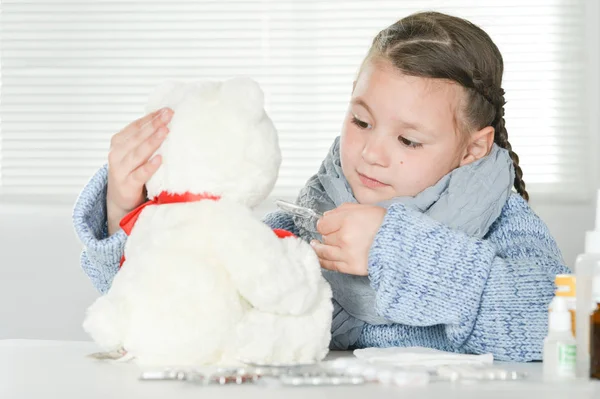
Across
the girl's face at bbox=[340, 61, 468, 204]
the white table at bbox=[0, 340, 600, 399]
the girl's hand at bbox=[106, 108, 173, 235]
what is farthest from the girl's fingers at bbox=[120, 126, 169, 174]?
the girl's face at bbox=[340, 61, 468, 204]

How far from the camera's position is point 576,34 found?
2.25 m

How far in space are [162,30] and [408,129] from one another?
139 cm

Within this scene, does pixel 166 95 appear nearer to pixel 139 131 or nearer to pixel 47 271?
pixel 139 131

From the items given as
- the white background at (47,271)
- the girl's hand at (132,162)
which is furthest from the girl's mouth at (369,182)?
the white background at (47,271)

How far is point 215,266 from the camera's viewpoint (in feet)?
2.42

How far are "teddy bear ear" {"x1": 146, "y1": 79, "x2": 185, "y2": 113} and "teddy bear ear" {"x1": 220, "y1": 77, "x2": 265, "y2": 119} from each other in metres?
0.07

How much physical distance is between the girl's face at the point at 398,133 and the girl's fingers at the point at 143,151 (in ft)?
1.08

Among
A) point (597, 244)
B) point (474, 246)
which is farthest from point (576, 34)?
point (597, 244)

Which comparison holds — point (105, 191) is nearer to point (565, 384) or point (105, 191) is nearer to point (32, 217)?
point (565, 384)

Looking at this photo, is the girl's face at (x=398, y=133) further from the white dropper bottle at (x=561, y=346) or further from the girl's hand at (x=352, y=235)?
the white dropper bottle at (x=561, y=346)

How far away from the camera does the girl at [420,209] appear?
94 cm

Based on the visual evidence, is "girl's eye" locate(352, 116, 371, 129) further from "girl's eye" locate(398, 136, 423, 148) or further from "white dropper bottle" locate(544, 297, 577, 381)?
"white dropper bottle" locate(544, 297, 577, 381)

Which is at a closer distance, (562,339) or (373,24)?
(562,339)

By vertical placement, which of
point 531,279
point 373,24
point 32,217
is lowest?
point 32,217
